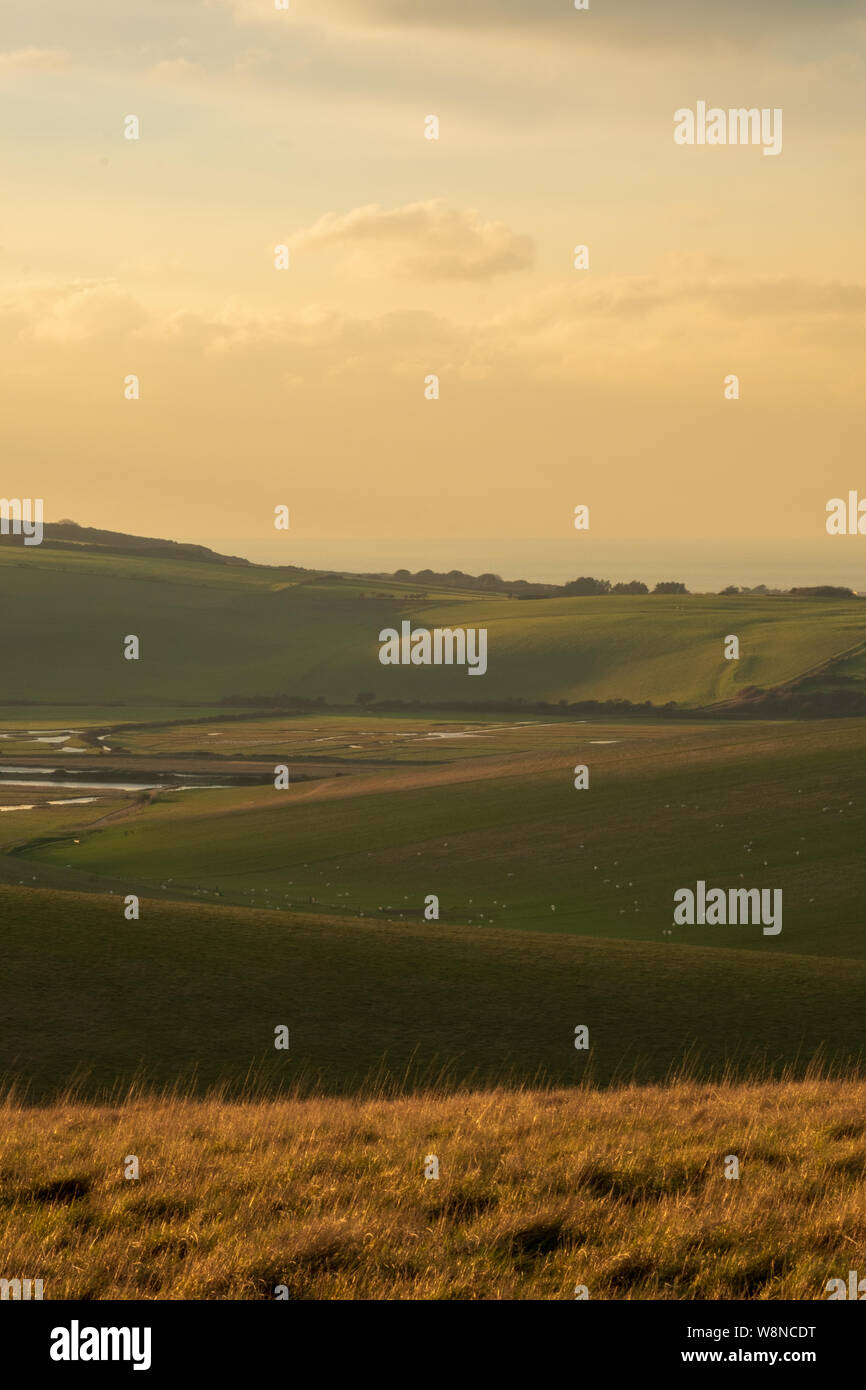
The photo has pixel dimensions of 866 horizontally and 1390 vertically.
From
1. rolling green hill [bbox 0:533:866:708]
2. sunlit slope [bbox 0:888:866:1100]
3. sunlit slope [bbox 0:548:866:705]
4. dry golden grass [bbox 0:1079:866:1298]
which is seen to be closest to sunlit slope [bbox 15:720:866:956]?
sunlit slope [bbox 0:888:866:1100]

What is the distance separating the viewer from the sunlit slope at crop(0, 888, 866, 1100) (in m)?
22.4

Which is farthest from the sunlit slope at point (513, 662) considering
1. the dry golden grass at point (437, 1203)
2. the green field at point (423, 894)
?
the dry golden grass at point (437, 1203)

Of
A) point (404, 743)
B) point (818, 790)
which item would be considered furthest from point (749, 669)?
point (818, 790)

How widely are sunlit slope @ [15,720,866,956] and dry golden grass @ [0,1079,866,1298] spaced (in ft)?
89.6

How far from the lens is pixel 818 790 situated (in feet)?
206

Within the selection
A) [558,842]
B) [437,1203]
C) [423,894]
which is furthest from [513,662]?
[437,1203]

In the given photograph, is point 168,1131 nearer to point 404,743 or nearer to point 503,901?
point 503,901

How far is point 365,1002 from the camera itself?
2609 centimetres

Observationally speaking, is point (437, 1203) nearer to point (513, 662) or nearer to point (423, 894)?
point (423, 894)

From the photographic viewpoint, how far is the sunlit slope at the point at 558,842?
162 ft

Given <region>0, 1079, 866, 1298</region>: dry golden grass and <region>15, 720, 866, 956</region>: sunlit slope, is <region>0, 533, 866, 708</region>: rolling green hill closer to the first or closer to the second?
<region>15, 720, 866, 956</region>: sunlit slope

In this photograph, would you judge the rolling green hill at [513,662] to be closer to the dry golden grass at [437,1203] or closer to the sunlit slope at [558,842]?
the sunlit slope at [558,842]

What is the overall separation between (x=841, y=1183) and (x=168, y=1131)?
23.9 ft

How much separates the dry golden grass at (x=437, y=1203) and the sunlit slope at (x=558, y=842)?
2730 centimetres
